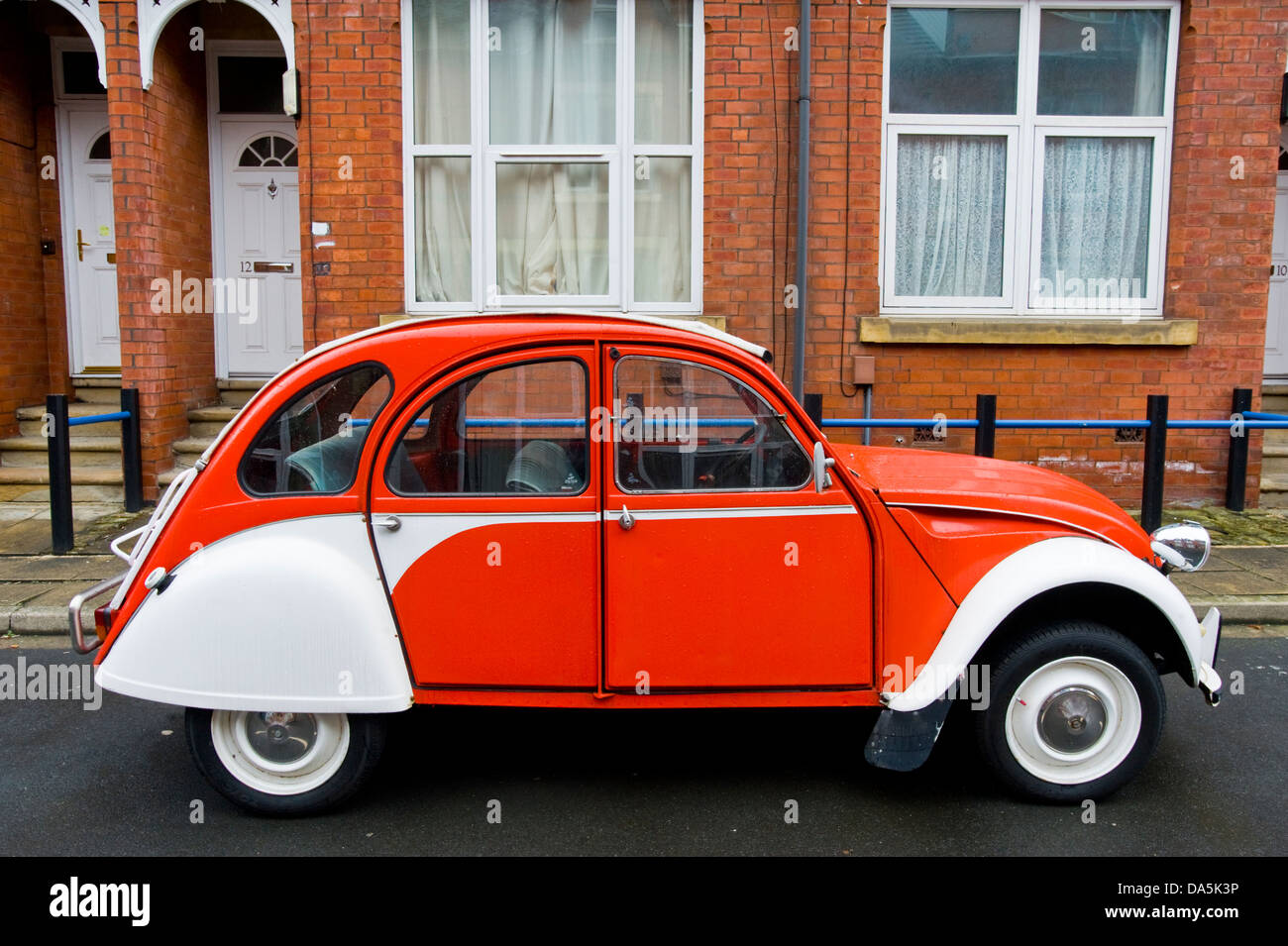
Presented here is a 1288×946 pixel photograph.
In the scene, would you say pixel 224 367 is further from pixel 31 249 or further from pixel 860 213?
pixel 860 213

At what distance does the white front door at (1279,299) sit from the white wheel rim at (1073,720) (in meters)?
7.53

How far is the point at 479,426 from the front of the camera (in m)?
3.62

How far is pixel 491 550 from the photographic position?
3.45m

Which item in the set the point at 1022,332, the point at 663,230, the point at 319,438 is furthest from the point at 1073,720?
the point at 663,230

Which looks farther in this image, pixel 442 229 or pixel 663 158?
pixel 442 229

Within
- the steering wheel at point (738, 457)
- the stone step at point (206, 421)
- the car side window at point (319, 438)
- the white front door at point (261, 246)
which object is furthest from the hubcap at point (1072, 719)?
the white front door at point (261, 246)

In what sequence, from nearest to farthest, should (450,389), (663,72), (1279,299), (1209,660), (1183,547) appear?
(450,389)
(1209,660)
(1183,547)
(663,72)
(1279,299)

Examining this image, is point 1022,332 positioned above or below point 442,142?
below

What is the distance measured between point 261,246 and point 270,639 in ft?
22.2

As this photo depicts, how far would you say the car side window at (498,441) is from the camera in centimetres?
352

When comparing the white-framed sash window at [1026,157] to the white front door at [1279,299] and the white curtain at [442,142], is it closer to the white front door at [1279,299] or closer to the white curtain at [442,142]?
the white front door at [1279,299]

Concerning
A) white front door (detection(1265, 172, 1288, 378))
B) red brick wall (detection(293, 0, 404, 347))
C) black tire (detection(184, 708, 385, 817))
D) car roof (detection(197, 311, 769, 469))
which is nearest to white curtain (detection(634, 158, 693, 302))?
red brick wall (detection(293, 0, 404, 347))

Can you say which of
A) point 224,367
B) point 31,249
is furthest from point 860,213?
point 31,249

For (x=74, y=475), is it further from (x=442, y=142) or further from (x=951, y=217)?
(x=951, y=217)
